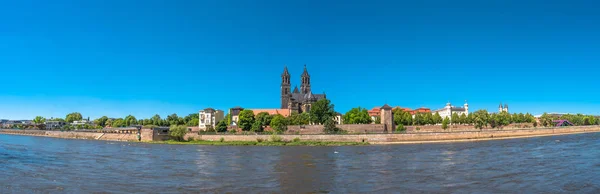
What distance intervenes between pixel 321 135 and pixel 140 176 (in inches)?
1530

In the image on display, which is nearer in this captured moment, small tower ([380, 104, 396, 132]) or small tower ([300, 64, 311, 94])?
small tower ([380, 104, 396, 132])

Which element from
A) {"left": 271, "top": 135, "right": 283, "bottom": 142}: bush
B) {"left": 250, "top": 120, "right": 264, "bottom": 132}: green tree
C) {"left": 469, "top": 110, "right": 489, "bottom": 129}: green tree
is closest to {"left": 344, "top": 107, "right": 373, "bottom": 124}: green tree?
{"left": 250, "top": 120, "right": 264, "bottom": 132}: green tree

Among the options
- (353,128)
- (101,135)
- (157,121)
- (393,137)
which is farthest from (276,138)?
(157,121)

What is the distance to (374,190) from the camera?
15898 mm

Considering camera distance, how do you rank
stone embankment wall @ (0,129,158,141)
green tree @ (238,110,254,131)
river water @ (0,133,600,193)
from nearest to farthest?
river water @ (0,133,600,193) < stone embankment wall @ (0,129,158,141) < green tree @ (238,110,254,131)

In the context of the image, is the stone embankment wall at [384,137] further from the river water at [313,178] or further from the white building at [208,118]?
the white building at [208,118]

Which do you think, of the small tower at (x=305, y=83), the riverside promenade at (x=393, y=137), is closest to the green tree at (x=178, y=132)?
the riverside promenade at (x=393, y=137)

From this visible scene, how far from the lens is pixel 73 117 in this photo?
7254 inches

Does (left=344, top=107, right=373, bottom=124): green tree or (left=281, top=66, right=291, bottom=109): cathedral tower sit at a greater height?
(left=281, top=66, right=291, bottom=109): cathedral tower

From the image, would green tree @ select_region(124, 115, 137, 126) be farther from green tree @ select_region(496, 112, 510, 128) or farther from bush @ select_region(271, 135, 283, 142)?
green tree @ select_region(496, 112, 510, 128)

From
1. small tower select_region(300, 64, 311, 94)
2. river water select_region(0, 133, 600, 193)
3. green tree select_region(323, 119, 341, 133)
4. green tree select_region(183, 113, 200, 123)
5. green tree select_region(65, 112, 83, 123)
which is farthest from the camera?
green tree select_region(65, 112, 83, 123)

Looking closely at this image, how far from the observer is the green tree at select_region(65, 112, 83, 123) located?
182 m

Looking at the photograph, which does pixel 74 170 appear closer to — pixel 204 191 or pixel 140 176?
pixel 140 176

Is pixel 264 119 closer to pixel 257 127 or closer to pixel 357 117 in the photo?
pixel 257 127
